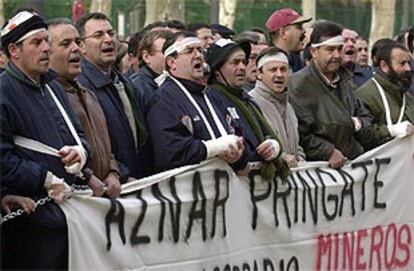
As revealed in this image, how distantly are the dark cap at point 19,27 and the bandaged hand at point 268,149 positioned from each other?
1.86 m

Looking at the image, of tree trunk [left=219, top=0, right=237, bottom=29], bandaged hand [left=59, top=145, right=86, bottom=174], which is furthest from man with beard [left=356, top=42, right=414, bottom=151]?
tree trunk [left=219, top=0, right=237, bottom=29]

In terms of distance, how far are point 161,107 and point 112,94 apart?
32cm

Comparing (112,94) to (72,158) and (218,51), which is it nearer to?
(218,51)

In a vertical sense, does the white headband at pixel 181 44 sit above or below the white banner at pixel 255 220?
above

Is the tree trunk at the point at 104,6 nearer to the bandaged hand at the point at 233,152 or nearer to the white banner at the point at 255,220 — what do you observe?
the white banner at the point at 255,220

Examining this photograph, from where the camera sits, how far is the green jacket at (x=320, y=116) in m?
8.54

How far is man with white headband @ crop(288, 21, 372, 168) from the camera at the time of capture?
336 inches

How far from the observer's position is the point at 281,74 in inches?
325

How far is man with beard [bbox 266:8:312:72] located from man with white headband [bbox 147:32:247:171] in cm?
245

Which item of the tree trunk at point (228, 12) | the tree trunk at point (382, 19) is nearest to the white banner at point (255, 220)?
the tree trunk at point (382, 19)

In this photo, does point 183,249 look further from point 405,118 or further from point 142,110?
point 405,118

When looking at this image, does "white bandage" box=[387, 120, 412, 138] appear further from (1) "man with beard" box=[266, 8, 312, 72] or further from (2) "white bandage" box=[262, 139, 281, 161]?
(2) "white bandage" box=[262, 139, 281, 161]

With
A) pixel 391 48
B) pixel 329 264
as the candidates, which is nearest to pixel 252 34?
pixel 391 48

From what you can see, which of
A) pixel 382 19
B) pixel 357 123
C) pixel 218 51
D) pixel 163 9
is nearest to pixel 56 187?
pixel 218 51
